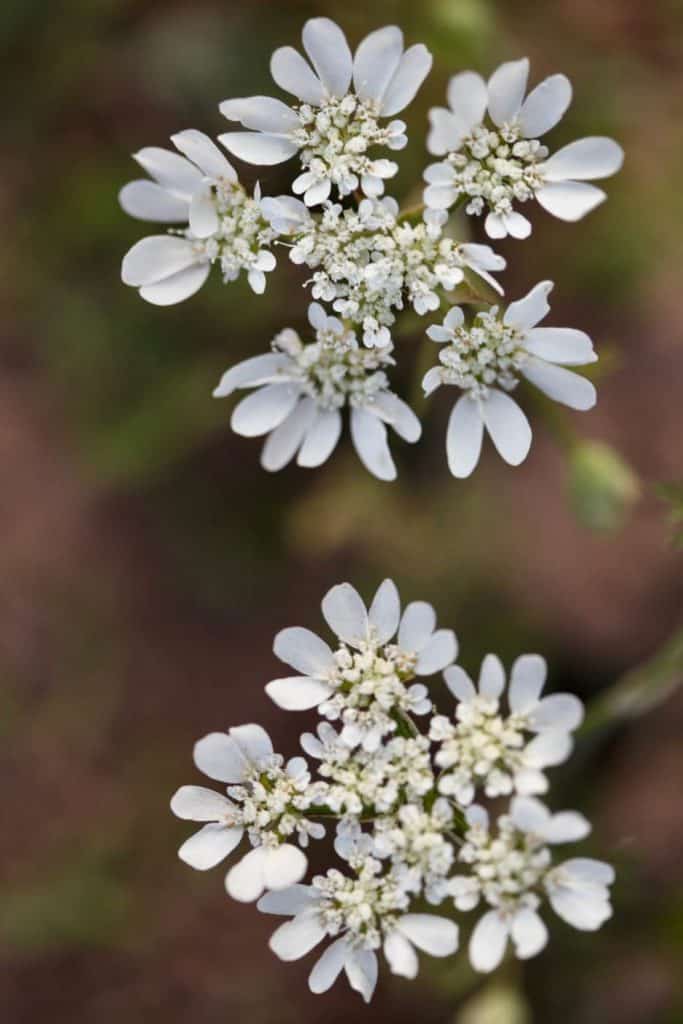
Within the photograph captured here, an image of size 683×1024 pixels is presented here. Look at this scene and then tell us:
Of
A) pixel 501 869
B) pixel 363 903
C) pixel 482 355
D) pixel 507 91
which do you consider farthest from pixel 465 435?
pixel 363 903

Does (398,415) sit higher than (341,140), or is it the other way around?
(341,140)

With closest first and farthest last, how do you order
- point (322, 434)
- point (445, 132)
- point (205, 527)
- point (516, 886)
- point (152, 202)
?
point (516, 886) < point (445, 132) < point (152, 202) < point (322, 434) < point (205, 527)

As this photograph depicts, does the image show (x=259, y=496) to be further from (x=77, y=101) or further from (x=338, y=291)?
(x=338, y=291)

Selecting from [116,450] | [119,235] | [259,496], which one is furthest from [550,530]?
[119,235]

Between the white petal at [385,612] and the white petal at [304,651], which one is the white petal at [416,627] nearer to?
the white petal at [385,612]

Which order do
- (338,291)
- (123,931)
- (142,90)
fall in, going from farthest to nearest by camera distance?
(142,90), (123,931), (338,291)

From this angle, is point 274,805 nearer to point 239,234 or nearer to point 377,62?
point 239,234

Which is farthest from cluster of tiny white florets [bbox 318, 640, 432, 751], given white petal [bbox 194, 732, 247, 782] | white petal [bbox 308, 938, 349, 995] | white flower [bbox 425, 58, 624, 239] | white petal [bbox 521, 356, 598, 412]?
white flower [bbox 425, 58, 624, 239]
